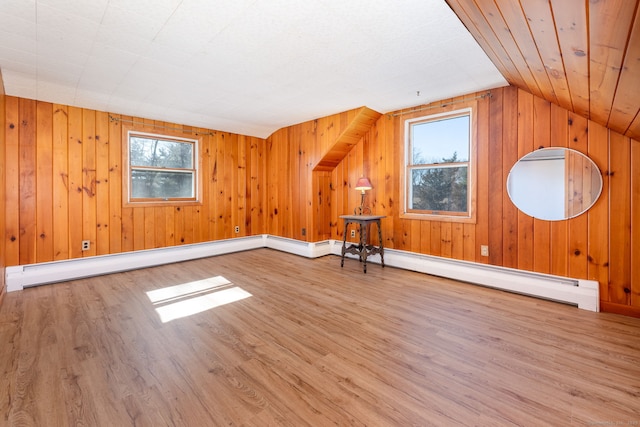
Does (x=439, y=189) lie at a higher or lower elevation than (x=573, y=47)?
lower

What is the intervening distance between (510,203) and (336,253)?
8.45ft

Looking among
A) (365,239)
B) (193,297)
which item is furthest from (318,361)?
(365,239)

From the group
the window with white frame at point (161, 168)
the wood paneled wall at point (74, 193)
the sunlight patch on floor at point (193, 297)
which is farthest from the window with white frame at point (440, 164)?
the window with white frame at point (161, 168)

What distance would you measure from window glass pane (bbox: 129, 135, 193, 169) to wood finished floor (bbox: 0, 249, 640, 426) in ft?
6.41

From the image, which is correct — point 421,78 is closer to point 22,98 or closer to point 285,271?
point 285,271

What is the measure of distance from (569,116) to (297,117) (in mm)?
3228

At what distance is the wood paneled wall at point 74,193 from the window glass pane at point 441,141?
3273mm

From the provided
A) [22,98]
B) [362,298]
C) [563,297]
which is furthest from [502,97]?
[22,98]

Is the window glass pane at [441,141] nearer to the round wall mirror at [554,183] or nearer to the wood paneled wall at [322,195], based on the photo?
the wood paneled wall at [322,195]

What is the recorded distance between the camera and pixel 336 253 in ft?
15.5

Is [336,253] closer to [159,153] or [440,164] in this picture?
[440,164]

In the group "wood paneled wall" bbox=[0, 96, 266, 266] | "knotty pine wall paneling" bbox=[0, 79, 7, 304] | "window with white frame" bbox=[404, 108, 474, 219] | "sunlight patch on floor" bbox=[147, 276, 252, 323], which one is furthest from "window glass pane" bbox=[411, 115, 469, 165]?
"knotty pine wall paneling" bbox=[0, 79, 7, 304]

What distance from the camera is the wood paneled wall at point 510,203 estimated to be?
2457 millimetres

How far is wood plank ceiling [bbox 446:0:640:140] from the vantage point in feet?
3.43
